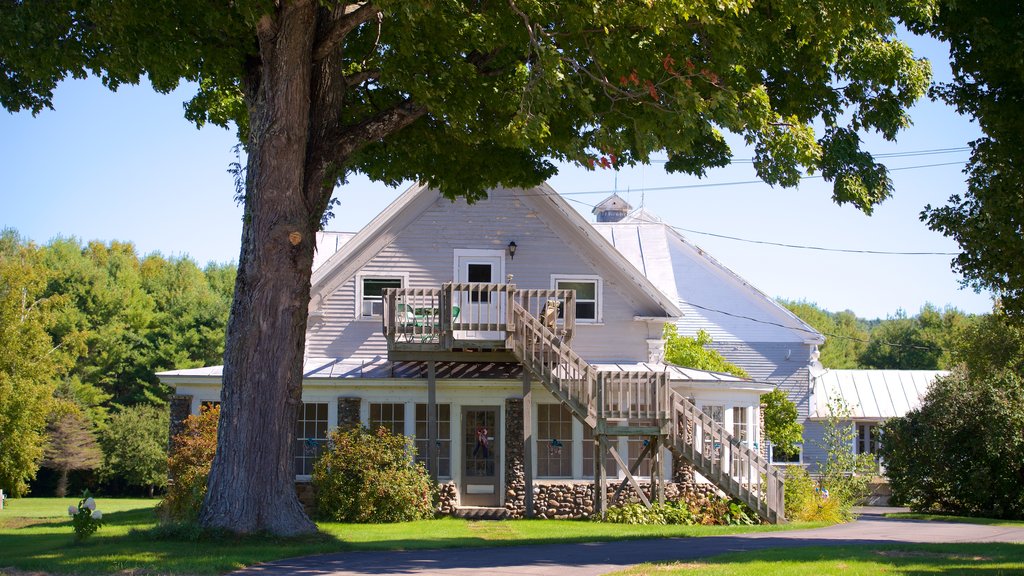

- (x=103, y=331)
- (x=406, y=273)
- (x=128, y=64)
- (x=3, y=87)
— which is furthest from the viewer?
(x=103, y=331)

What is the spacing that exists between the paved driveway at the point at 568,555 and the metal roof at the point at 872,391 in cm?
2128

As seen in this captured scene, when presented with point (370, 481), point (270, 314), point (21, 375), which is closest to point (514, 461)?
point (370, 481)

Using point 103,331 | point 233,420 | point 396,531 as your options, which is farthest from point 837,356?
point 233,420

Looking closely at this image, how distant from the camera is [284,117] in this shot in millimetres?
15398

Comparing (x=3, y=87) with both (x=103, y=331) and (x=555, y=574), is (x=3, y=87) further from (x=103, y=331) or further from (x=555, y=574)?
(x=103, y=331)

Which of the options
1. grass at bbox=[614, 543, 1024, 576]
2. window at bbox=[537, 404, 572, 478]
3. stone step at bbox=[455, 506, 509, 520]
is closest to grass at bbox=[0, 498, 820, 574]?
stone step at bbox=[455, 506, 509, 520]

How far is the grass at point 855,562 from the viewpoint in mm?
12609

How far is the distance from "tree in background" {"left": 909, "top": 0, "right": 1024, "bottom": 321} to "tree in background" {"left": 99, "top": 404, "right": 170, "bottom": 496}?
36552mm

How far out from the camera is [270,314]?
1553 centimetres

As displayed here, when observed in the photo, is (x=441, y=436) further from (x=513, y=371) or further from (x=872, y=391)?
(x=872, y=391)

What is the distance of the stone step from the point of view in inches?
955

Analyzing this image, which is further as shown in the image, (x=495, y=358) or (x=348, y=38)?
(x=495, y=358)

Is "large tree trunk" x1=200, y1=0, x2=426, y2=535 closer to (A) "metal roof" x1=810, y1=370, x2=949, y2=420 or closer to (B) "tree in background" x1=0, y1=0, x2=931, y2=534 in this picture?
(B) "tree in background" x1=0, y1=0, x2=931, y2=534

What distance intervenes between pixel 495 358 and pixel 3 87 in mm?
11907
